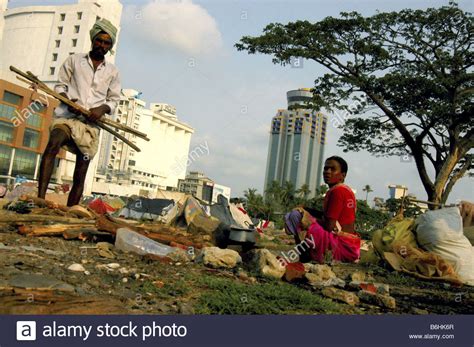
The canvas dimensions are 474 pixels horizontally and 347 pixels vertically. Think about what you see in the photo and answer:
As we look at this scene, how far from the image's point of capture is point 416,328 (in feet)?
7.67

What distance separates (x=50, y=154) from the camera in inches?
151

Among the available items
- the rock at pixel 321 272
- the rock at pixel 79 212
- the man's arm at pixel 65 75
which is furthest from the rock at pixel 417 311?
the man's arm at pixel 65 75

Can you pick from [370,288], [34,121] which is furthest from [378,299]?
[34,121]

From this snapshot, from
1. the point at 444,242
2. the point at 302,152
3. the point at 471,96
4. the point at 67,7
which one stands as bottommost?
the point at 444,242

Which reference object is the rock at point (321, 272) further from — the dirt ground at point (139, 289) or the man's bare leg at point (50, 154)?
the man's bare leg at point (50, 154)

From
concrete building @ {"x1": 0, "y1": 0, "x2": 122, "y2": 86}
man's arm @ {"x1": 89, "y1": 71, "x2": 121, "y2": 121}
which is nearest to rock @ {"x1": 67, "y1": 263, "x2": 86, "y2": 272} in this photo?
man's arm @ {"x1": 89, "y1": 71, "x2": 121, "y2": 121}

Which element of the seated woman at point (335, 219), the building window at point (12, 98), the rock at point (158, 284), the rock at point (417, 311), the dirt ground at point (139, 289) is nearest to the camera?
the dirt ground at point (139, 289)

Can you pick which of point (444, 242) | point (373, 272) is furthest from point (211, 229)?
point (444, 242)

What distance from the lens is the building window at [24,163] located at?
4422 centimetres

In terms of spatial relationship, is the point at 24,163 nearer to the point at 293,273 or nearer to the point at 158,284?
the point at 293,273

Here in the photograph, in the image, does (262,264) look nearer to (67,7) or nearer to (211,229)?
(211,229)

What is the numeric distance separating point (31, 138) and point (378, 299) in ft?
155

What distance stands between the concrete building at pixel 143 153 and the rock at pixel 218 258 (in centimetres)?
5996

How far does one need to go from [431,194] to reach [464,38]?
168 inches
